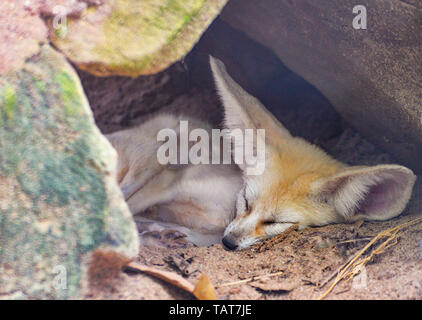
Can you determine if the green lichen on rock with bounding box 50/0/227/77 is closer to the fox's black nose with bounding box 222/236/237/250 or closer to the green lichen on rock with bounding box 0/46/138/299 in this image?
the green lichen on rock with bounding box 0/46/138/299

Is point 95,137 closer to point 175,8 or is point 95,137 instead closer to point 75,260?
point 75,260

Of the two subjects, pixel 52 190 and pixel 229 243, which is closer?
pixel 52 190

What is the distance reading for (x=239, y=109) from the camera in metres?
2.89

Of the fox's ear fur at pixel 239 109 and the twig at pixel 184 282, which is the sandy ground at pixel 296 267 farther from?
the fox's ear fur at pixel 239 109

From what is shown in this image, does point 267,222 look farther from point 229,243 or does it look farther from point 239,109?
point 239,109

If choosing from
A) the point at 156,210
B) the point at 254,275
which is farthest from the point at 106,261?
the point at 156,210

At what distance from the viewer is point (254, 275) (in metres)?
2.17

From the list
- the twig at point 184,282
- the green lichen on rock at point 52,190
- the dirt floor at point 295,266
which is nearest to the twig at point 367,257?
the dirt floor at point 295,266

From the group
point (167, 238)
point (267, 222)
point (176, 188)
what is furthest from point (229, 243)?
point (176, 188)

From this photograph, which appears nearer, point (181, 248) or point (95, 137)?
point (95, 137)

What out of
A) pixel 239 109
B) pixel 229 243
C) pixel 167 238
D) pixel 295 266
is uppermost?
pixel 239 109

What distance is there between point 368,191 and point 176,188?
1427 millimetres

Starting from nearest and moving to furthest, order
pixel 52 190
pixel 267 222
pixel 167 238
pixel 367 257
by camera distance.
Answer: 1. pixel 52 190
2. pixel 367 257
3. pixel 267 222
4. pixel 167 238
